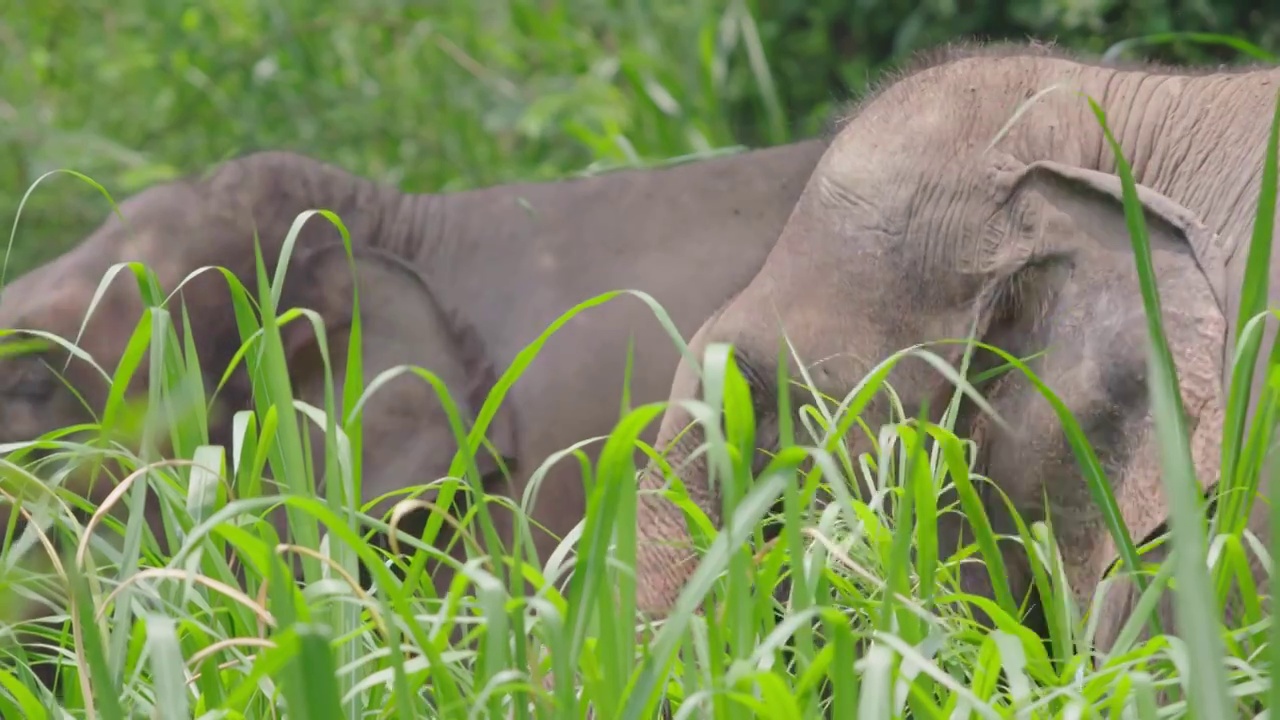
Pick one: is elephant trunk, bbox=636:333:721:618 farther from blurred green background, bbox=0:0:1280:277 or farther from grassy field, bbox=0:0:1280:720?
blurred green background, bbox=0:0:1280:277

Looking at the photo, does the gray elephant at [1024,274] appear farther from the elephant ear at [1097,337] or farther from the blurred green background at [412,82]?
the blurred green background at [412,82]

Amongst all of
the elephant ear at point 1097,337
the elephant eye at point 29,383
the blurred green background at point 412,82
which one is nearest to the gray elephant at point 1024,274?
the elephant ear at point 1097,337

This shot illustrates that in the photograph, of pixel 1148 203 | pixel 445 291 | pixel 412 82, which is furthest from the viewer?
pixel 412 82

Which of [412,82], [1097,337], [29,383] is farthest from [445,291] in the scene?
[412,82]

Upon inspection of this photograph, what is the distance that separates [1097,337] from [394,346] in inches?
54.5

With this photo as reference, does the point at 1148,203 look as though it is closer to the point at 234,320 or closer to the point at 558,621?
the point at 558,621

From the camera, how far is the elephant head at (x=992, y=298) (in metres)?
1.62

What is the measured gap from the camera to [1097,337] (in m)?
1.65

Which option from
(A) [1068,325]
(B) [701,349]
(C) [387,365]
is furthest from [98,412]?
(A) [1068,325]

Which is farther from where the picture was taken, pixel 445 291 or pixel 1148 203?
pixel 445 291

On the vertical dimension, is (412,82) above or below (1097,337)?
above

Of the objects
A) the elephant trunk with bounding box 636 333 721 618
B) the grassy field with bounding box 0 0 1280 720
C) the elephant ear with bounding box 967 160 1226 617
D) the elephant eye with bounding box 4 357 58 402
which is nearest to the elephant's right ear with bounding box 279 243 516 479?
the elephant eye with bounding box 4 357 58 402

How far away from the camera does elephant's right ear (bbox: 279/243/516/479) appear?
2.69 m

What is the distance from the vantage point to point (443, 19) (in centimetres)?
490
